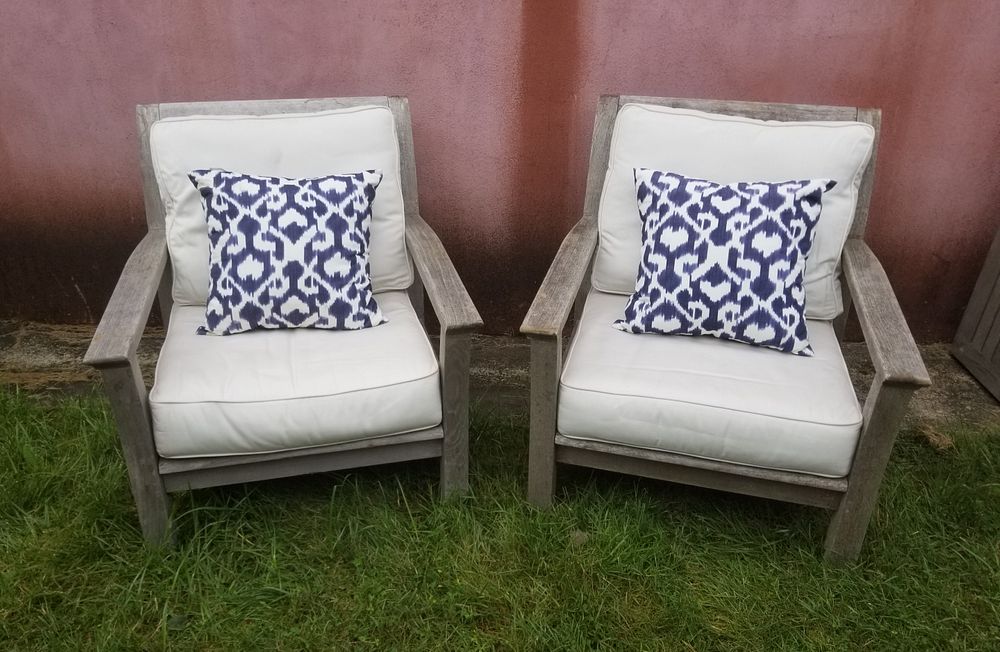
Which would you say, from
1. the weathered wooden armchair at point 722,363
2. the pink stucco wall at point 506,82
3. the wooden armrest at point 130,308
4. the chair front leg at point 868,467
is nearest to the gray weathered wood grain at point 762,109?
the weathered wooden armchair at point 722,363

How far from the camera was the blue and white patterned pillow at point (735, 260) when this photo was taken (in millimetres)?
2125

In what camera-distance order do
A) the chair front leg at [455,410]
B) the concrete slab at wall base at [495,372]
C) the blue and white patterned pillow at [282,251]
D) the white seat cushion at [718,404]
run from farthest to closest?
the concrete slab at wall base at [495,372] → the blue and white patterned pillow at [282,251] → the chair front leg at [455,410] → the white seat cushion at [718,404]

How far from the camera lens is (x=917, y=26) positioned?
102 inches

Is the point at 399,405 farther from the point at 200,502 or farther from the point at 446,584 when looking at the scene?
the point at 200,502

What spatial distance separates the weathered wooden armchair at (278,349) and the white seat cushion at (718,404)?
0.34 m

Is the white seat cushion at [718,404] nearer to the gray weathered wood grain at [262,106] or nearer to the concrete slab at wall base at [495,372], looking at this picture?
the concrete slab at wall base at [495,372]

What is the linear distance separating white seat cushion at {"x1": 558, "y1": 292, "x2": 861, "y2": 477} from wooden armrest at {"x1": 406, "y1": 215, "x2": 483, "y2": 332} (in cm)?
29

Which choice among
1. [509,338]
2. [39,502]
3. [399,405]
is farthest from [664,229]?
[39,502]

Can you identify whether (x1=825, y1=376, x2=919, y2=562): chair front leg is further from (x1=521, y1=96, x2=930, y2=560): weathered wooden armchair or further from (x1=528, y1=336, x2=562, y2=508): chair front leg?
(x1=528, y1=336, x2=562, y2=508): chair front leg

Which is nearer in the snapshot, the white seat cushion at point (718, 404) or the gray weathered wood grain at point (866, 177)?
the white seat cushion at point (718, 404)

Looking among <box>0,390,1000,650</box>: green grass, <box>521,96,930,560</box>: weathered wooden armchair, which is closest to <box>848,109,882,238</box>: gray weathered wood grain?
<box>521,96,930,560</box>: weathered wooden armchair

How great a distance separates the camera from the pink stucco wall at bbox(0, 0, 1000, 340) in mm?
2607

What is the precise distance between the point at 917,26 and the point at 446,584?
2208mm

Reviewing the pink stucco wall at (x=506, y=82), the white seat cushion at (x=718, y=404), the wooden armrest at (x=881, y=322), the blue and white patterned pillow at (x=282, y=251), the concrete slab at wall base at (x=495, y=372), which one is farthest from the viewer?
the concrete slab at wall base at (x=495, y=372)
